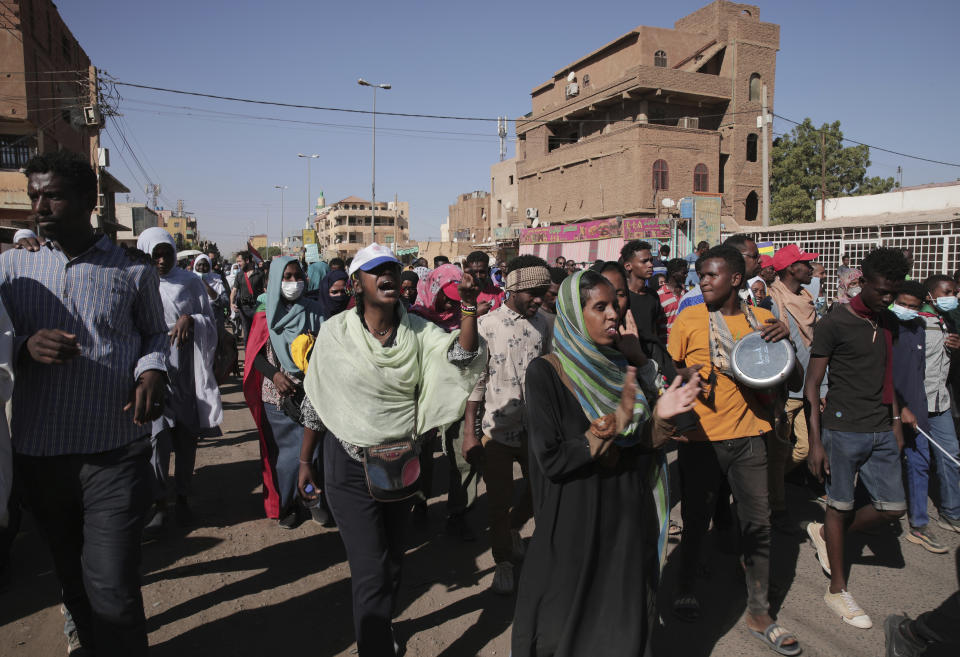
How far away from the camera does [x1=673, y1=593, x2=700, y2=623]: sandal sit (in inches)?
138

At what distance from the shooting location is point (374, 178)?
3469 cm

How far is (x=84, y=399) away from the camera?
242 cm

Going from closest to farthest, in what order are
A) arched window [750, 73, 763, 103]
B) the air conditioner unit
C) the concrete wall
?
1. the air conditioner unit
2. the concrete wall
3. arched window [750, 73, 763, 103]

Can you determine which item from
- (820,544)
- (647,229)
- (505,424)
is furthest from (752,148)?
(505,424)

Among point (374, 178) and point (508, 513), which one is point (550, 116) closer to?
point (374, 178)

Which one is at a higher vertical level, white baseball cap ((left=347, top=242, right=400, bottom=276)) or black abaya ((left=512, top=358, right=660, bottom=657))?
white baseball cap ((left=347, top=242, right=400, bottom=276))

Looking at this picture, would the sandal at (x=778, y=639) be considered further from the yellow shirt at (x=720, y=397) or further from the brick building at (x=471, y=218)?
the brick building at (x=471, y=218)

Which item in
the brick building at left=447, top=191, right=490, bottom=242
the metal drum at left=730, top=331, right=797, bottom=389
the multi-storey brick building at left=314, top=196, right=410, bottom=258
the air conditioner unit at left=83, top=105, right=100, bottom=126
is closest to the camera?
the metal drum at left=730, top=331, right=797, bottom=389

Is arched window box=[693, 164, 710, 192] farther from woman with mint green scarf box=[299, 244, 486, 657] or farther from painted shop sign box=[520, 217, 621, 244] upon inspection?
woman with mint green scarf box=[299, 244, 486, 657]

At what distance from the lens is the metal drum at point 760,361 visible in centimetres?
328

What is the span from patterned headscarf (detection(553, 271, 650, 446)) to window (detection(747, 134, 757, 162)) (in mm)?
40129

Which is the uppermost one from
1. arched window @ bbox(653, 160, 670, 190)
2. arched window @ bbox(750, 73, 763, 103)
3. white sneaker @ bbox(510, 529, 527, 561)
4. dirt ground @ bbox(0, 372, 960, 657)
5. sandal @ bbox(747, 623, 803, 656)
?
arched window @ bbox(750, 73, 763, 103)

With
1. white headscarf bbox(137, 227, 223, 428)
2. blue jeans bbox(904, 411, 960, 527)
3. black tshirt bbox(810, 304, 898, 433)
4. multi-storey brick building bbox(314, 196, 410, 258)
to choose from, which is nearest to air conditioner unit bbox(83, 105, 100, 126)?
white headscarf bbox(137, 227, 223, 428)

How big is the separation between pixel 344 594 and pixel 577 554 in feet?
6.74
